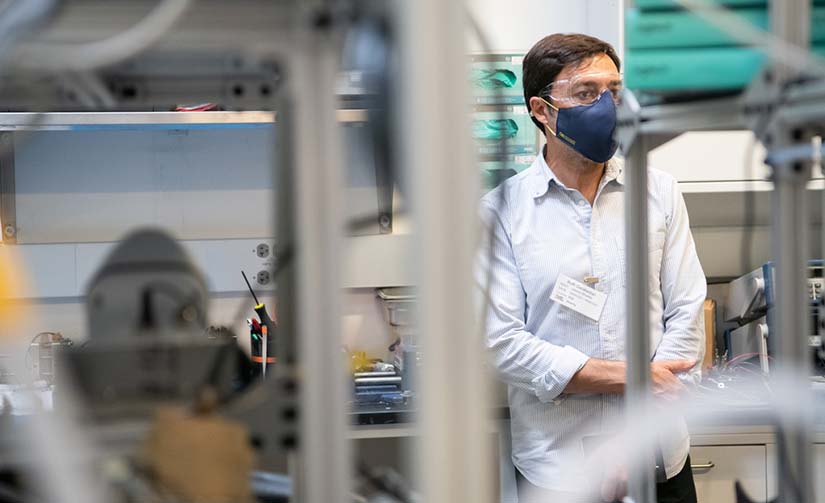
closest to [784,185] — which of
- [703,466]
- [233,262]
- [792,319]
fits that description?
[792,319]

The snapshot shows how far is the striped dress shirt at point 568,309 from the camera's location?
2.05m

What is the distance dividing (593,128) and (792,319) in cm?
100

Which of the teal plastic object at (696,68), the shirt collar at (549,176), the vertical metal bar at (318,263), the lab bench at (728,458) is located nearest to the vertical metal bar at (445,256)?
the vertical metal bar at (318,263)

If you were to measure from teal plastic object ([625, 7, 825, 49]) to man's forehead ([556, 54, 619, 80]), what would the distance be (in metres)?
1.02

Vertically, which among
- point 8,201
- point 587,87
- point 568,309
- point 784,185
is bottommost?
point 568,309

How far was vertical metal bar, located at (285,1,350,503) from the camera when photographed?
753 mm

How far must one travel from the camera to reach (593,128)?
6.82 ft

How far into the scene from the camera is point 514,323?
6.84 feet

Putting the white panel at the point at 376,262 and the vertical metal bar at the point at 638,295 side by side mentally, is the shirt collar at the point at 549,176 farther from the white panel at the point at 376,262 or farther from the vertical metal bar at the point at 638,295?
the white panel at the point at 376,262

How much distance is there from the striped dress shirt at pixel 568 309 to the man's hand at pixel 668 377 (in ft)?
0.08

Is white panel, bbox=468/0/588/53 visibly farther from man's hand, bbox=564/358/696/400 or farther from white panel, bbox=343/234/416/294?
man's hand, bbox=564/358/696/400

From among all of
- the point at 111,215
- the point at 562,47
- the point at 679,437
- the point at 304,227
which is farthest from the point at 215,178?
the point at 304,227

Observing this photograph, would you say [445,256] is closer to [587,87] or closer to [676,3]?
[676,3]

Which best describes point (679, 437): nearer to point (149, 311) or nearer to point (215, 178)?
point (149, 311)
